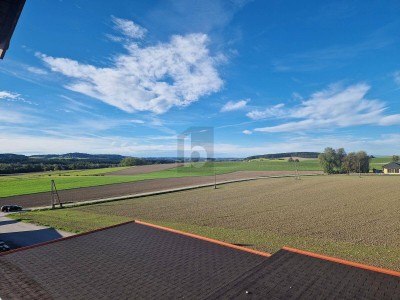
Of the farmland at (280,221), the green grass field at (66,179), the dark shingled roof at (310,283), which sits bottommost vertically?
the farmland at (280,221)

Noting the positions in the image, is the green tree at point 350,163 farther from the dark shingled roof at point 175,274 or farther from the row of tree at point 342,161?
the dark shingled roof at point 175,274

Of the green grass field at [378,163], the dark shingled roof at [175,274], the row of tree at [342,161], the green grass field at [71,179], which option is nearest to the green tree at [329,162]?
the row of tree at [342,161]

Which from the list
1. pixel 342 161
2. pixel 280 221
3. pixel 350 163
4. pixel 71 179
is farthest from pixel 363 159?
pixel 71 179

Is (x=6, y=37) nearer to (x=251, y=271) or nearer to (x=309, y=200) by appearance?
(x=251, y=271)

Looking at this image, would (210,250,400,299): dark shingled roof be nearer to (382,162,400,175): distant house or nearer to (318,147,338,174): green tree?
(318,147,338,174): green tree

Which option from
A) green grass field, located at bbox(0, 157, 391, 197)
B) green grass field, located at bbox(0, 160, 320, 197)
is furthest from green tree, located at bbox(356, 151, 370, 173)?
green grass field, located at bbox(0, 160, 320, 197)
